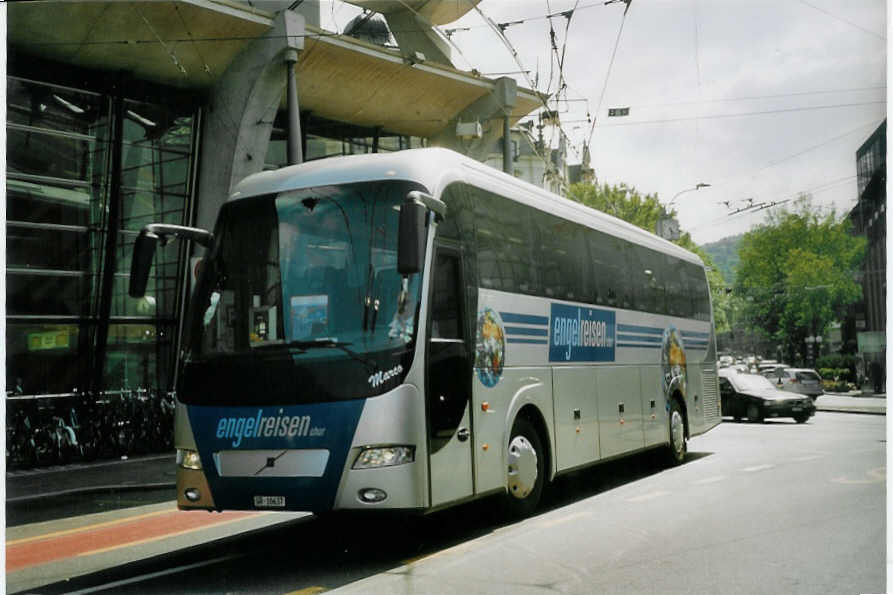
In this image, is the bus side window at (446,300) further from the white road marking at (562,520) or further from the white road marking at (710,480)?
the white road marking at (710,480)

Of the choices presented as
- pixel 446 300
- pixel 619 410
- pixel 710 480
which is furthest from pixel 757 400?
pixel 446 300

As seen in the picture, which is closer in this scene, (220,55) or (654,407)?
(654,407)

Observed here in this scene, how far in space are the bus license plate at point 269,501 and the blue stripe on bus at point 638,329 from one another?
19.8 ft

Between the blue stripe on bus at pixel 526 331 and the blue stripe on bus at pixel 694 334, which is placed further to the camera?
the blue stripe on bus at pixel 694 334

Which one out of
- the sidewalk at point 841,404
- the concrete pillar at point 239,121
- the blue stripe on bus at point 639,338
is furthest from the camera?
the sidewalk at point 841,404

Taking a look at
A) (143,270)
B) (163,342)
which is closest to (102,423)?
(163,342)

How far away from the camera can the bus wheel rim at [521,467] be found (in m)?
9.06

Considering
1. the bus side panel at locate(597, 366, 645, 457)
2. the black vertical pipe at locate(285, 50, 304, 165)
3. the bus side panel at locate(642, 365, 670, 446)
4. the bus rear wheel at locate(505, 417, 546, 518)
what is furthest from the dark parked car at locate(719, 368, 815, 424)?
the bus rear wheel at locate(505, 417, 546, 518)

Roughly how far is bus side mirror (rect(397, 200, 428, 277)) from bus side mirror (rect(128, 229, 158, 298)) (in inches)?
91.0

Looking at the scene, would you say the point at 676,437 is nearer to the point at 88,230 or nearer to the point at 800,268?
the point at 88,230

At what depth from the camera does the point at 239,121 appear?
63.8ft

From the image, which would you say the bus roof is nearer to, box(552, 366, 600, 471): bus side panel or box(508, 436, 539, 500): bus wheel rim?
box(552, 366, 600, 471): bus side panel

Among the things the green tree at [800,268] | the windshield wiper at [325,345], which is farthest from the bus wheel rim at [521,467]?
the green tree at [800,268]

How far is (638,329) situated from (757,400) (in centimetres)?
1438
